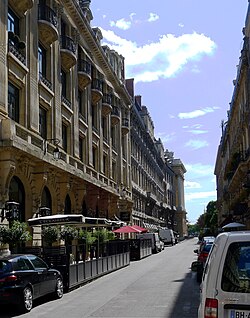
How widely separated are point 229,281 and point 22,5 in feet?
73.5

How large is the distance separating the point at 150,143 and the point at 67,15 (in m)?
51.3

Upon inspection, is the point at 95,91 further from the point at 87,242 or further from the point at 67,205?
the point at 87,242

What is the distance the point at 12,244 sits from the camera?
66.3ft

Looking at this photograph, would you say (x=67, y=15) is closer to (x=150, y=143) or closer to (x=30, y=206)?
(x=30, y=206)

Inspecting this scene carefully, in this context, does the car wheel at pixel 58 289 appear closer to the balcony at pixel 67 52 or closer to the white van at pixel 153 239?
the balcony at pixel 67 52

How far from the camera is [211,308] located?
5.63 meters

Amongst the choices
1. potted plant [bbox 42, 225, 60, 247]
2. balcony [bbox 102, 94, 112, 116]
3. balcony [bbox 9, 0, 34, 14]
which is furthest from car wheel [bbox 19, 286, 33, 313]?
balcony [bbox 102, 94, 112, 116]

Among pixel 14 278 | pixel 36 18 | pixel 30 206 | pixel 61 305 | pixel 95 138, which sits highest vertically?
pixel 36 18

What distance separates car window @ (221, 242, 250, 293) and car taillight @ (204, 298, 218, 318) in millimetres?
183

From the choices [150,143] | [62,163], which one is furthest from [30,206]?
[150,143]

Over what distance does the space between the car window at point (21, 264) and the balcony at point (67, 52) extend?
20041mm

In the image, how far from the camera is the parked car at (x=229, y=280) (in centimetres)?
554

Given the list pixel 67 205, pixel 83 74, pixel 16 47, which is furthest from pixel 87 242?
pixel 83 74

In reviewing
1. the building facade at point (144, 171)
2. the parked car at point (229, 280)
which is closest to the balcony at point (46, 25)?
the parked car at point (229, 280)
